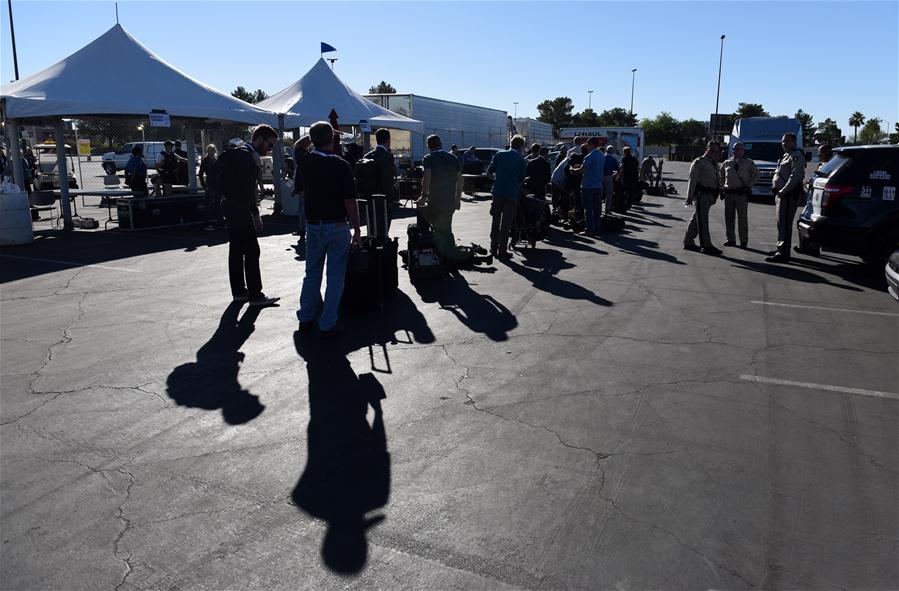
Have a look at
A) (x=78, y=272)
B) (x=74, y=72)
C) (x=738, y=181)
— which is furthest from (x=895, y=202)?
(x=74, y=72)

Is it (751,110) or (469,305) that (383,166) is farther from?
(751,110)

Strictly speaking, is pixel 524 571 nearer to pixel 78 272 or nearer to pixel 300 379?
pixel 300 379

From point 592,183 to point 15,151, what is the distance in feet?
39.3

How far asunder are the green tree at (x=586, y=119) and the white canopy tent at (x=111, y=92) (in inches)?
3288

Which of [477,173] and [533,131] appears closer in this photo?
[477,173]

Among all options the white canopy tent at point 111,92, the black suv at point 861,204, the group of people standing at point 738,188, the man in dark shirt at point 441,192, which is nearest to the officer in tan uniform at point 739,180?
the group of people standing at point 738,188

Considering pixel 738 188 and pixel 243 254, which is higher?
pixel 738 188

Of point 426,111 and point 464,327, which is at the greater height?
point 426,111

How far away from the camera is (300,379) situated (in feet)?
17.7

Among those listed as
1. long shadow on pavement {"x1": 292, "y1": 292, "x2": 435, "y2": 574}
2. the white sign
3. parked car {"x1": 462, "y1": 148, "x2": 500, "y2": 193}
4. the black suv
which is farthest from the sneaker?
parked car {"x1": 462, "y1": 148, "x2": 500, "y2": 193}

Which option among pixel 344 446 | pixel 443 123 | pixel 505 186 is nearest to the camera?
pixel 344 446

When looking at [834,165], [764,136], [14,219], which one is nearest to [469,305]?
[834,165]

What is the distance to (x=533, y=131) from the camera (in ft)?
167

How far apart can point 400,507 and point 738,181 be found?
10.4 m
